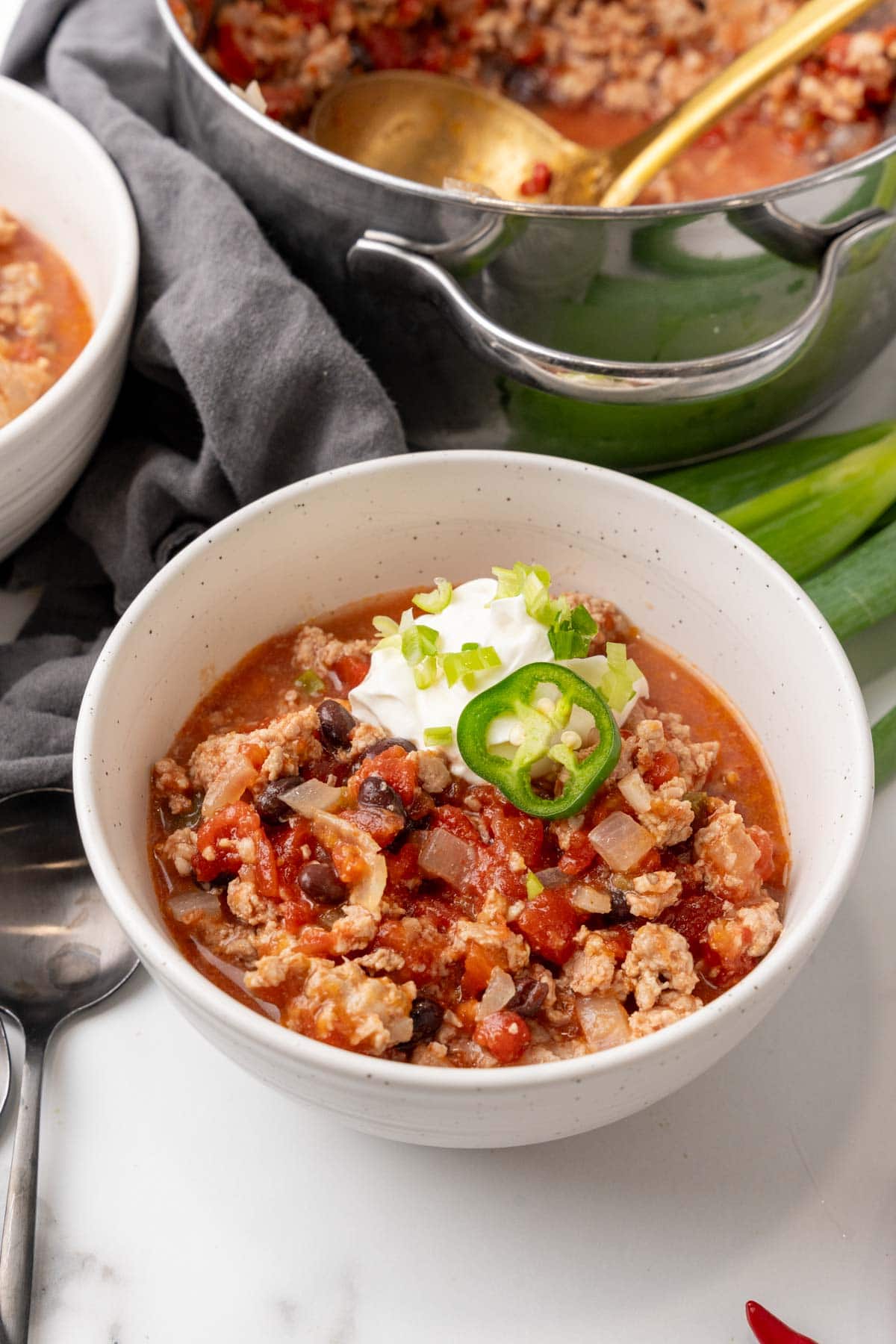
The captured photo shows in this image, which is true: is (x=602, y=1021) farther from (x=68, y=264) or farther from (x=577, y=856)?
(x=68, y=264)

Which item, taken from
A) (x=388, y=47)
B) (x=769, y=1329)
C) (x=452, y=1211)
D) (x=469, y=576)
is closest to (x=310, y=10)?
(x=388, y=47)

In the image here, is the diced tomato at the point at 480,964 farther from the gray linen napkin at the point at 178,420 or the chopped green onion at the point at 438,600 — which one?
the gray linen napkin at the point at 178,420

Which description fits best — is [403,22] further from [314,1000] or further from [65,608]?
[314,1000]

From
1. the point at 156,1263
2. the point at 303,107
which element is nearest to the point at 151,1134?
the point at 156,1263

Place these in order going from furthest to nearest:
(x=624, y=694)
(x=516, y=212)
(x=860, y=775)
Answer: (x=516, y=212), (x=624, y=694), (x=860, y=775)

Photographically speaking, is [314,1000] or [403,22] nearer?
[314,1000]
